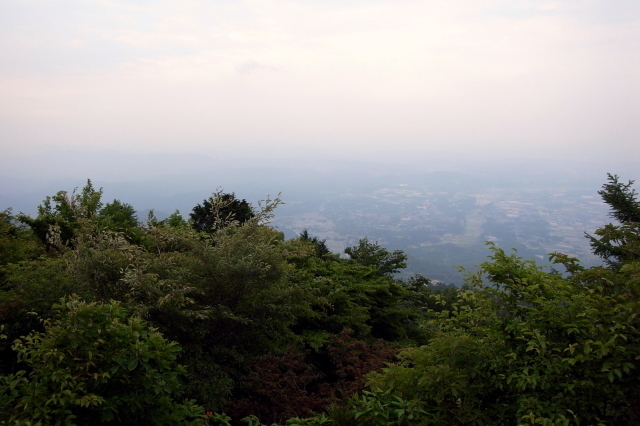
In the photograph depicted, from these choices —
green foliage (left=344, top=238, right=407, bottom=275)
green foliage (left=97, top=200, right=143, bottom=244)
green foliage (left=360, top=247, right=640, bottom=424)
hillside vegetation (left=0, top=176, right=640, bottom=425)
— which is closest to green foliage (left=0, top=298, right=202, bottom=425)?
hillside vegetation (left=0, top=176, right=640, bottom=425)

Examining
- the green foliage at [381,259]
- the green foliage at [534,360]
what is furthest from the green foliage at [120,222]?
the green foliage at [381,259]

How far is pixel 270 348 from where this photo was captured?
6.39 meters

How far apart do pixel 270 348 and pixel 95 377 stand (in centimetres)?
386

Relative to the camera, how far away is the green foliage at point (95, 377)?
2693 mm

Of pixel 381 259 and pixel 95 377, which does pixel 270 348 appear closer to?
pixel 95 377

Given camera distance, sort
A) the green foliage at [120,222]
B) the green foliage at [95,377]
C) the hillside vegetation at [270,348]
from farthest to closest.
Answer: the green foliage at [120,222]
the hillside vegetation at [270,348]
the green foliage at [95,377]

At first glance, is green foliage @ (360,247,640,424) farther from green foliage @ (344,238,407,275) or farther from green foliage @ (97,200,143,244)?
green foliage @ (344,238,407,275)

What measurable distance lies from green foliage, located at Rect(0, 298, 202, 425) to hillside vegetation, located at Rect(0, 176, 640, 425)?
0.01m

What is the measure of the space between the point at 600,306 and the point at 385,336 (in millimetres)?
10438

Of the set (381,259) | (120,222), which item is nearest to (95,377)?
(120,222)

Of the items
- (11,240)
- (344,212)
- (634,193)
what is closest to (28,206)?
(344,212)

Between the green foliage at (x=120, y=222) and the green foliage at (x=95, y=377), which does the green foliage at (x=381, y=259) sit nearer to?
the green foliage at (x=120, y=222)

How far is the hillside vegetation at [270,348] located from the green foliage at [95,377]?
0.5 inches

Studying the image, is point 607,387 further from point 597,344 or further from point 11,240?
point 11,240
